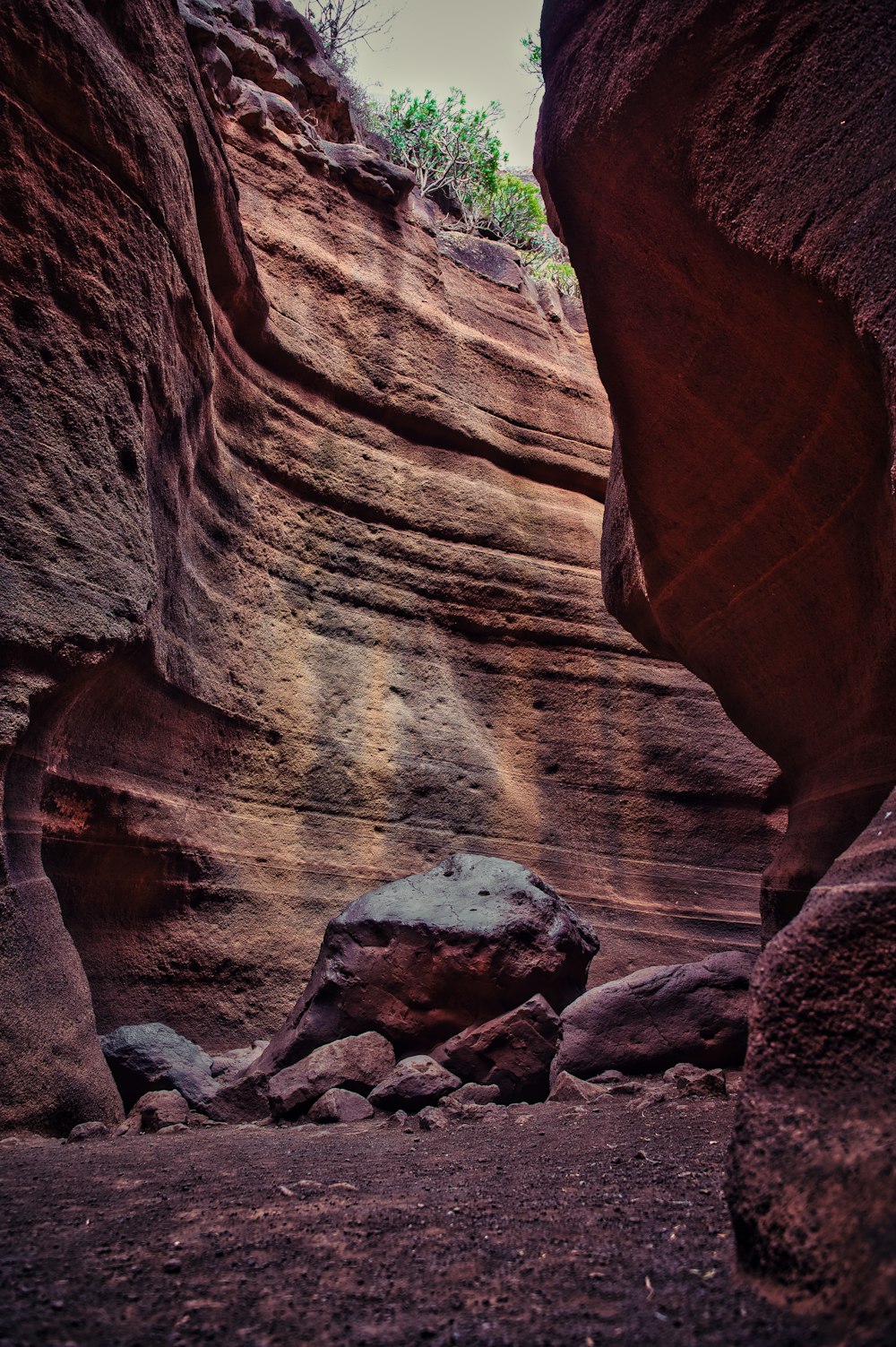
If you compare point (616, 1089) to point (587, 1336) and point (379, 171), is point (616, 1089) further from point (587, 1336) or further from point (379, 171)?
point (379, 171)

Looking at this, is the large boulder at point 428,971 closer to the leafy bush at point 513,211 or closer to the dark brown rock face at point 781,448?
the dark brown rock face at point 781,448

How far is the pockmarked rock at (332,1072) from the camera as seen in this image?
382cm

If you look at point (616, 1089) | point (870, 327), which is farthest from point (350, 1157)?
point (870, 327)

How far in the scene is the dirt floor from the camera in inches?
51.5

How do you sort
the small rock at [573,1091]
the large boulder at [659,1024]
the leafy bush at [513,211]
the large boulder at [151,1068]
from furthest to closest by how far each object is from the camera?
the leafy bush at [513,211], the large boulder at [659,1024], the large boulder at [151,1068], the small rock at [573,1091]

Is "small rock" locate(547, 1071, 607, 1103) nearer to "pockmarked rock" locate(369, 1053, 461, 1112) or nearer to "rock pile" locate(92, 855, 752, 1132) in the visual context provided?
"rock pile" locate(92, 855, 752, 1132)

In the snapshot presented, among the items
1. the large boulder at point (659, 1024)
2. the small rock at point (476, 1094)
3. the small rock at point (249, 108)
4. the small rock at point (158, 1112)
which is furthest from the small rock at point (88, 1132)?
the small rock at point (249, 108)

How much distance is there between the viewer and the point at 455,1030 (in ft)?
14.8

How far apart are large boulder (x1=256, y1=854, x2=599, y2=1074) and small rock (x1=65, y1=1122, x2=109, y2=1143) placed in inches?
39.9

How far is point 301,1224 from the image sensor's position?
1918mm

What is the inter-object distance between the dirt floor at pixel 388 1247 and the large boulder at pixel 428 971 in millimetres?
1628

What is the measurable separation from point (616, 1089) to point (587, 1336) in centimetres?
276

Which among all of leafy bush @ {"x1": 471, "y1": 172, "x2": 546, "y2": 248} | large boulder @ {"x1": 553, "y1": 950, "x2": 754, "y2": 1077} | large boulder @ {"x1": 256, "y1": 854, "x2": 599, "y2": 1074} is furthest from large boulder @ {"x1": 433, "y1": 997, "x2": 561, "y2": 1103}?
leafy bush @ {"x1": 471, "y1": 172, "x2": 546, "y2": 248}

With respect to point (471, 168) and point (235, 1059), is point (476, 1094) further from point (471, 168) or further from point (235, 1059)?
point (471, 168)
